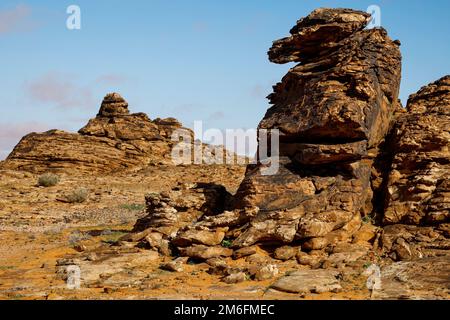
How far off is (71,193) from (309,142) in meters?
22.8

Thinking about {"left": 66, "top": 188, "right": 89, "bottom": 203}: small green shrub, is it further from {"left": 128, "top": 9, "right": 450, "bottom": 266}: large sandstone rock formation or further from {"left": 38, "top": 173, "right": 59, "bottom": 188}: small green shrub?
{"left": 128, "top": 9, "right": 450, "bottom": 266}: large sandstone rock formation

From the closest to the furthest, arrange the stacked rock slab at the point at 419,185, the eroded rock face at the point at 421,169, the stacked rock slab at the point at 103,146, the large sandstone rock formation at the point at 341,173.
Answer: the stacked rock slab at the point at 419,185 → the large sandstone rock formation at the point at 341,173 → the eroded rock face at the point at 421,169 → the stacked rock slab at the point at 103,146

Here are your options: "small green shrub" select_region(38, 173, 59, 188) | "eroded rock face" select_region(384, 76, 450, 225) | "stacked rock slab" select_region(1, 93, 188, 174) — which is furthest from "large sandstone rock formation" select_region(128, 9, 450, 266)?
"stacked rock slab" select_region(1, 93, 188, 174)

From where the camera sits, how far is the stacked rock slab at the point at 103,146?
4644 centimetres

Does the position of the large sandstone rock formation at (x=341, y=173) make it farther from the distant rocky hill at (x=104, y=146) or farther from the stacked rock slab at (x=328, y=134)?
the distant rocky hill at (x=104, y=146)

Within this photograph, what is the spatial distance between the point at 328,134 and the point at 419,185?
12.2 feet

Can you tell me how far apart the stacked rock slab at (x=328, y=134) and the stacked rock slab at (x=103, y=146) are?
30.0 m

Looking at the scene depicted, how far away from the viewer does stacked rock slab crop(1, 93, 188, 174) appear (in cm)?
4644

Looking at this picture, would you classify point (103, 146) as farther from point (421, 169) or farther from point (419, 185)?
point (419, 185)

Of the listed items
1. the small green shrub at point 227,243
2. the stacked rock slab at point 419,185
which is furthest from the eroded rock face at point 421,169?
the small green shrub at point 227,243

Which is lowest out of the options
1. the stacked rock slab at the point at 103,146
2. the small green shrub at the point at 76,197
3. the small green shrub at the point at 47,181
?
the small green shrub at the point at 76,197
